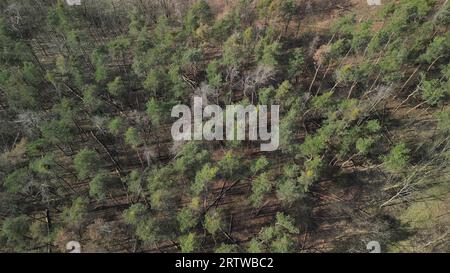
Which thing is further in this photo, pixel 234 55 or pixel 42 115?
pixel 234 55

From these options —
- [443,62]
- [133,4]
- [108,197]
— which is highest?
[133,4]

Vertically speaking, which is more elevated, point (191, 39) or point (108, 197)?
point (191, 39)

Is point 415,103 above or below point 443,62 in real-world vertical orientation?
below

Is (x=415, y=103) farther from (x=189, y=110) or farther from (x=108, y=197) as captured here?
(x=108, y=197)

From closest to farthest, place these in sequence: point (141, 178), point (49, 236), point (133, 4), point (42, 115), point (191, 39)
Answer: point (49, 236) < point (141, 178) < point (42, 115) < point (191, 39) < point (133, 4)

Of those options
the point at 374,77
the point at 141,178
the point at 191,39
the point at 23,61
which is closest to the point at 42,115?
the point at 23,61

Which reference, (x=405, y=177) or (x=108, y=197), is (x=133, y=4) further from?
(x=405, y=177)

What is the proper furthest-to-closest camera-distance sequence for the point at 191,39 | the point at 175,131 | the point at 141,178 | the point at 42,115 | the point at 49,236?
the point at 191,39, the point at 175,131, the point at 42,115, the point at 141,178, the point at 49,236

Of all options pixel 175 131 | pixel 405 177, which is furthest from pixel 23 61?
pixel 405 177

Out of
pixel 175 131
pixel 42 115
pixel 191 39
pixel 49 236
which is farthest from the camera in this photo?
pixel 191 39
